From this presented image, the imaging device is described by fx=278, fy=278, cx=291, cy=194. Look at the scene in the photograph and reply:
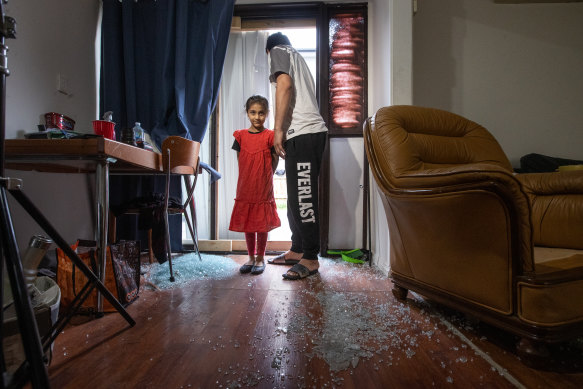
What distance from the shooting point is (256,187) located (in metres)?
1.82

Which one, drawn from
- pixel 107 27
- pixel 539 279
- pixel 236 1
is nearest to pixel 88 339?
pixel 539 279

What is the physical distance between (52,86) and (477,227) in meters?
2.47

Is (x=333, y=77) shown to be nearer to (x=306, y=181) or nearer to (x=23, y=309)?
(x=306, y=181)

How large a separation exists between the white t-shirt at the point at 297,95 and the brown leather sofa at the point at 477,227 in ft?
1.57

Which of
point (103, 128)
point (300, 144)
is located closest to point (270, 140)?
point (300, 144)

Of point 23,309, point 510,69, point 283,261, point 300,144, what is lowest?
point 283,261

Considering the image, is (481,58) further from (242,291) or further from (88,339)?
(88,339)

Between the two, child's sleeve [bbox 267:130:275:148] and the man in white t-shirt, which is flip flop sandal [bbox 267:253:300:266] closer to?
the man in white t-shirt

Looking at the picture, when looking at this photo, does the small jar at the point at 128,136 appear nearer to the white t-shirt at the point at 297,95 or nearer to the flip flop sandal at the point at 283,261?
the white t-shirt at the point at 297,95

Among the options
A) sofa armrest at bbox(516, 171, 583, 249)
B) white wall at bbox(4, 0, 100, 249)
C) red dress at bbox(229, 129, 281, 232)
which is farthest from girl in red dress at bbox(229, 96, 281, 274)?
sofa armrest at bbox(516, 171, 583, 249)

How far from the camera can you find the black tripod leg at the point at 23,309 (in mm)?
418

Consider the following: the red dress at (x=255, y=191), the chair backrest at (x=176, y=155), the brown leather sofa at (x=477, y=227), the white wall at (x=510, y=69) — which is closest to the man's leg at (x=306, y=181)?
the red dress at (x=255, y=191)

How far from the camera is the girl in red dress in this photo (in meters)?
1.80

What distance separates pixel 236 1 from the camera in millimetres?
2385
